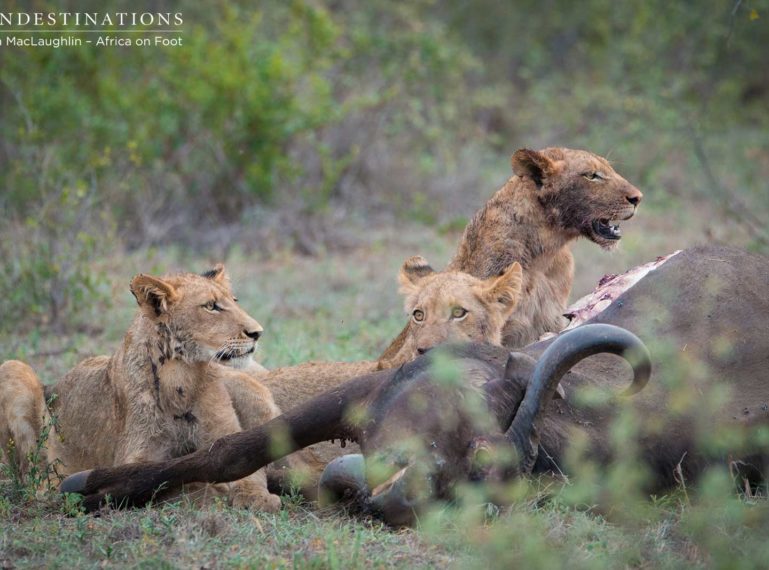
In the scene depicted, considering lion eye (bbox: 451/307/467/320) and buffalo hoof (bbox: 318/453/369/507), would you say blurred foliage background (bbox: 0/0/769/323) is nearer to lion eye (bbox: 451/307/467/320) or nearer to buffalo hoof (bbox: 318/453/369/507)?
lion eye (bbox: 451/307/467/320)

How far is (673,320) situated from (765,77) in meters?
16.3

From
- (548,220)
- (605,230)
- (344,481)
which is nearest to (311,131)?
(548,220)

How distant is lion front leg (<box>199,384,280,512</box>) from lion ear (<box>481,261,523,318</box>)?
3.82ft

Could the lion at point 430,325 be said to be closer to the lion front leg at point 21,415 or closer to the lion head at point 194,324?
the lion head at point 194,324

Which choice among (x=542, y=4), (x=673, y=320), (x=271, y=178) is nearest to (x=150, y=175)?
(x=271, y=178)

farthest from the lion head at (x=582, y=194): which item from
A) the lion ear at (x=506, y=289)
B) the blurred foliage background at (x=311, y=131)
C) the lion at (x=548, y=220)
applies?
the blurred foliage background at (x=311, y=131)

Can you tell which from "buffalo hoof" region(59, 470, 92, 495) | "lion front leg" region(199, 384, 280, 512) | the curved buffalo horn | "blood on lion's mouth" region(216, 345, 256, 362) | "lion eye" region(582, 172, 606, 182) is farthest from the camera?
"lion eye" region(582, 172, 606, 182)

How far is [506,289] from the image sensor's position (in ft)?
18.9

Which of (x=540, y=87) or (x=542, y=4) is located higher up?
(x=542, y=4)

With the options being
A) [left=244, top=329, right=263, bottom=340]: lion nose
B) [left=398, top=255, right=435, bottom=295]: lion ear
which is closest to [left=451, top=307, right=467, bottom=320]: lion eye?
[left=398, top=255, right=435, bottom=295]: lion ear

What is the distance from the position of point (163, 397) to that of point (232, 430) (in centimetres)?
33

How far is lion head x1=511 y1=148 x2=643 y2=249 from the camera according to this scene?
6742 mm

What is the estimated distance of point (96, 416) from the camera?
17.8 feet

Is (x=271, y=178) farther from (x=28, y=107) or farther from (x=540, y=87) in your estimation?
(x=540, y=87)
